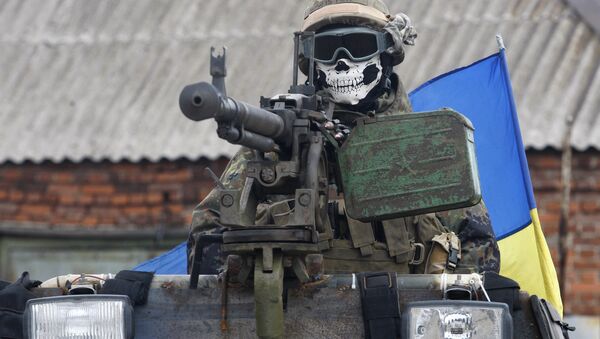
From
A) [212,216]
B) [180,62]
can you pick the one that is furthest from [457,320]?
[180,62]

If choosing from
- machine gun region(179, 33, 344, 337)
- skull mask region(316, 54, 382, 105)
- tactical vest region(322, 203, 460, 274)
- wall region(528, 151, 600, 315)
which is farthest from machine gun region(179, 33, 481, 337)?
wall region(528, 151, 600, 315)

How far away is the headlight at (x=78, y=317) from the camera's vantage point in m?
4.74

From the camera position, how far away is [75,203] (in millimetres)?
12992

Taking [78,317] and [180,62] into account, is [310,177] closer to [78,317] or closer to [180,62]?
[78,317]

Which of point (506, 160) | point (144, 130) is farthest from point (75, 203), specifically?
point (506, 160)

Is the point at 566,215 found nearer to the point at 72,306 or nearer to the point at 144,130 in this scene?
the point at 144,130

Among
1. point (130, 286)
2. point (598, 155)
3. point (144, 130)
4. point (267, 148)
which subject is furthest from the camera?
point (144, 130)

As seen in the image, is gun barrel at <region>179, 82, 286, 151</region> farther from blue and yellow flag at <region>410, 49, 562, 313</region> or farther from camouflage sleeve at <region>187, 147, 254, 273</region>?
blue and yellow flag at <region>410, 49, 562, 313</region>

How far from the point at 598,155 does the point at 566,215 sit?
0.51m

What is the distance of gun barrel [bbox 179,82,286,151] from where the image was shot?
4.17m

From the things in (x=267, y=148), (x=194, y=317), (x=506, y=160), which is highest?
(x=506, y=160)

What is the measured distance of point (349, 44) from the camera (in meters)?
6.34

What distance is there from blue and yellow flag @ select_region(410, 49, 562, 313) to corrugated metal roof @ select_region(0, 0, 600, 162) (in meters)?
2.99

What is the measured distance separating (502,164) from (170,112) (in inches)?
195
